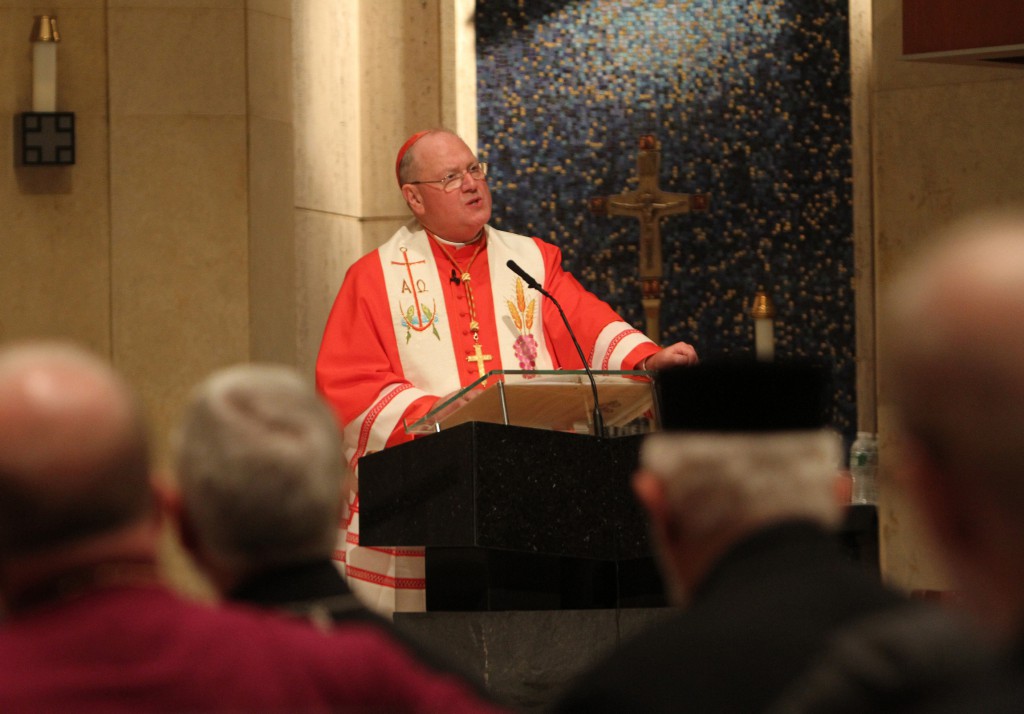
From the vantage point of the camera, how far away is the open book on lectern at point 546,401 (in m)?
4.52

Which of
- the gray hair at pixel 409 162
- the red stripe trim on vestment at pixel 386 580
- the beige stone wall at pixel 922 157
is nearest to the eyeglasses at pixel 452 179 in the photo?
the gray hair at pixel 409 162

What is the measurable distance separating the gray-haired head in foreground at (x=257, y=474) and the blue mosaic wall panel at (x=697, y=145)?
575cm

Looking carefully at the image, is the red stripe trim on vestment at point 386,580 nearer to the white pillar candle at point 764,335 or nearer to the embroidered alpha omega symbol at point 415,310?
the embroidered alpha omega symbol at point 415,310

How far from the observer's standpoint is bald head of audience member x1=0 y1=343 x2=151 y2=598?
160cm

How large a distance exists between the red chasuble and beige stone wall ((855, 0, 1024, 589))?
1.45 metres

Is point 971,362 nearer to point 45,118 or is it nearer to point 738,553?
Answer: point 738,553

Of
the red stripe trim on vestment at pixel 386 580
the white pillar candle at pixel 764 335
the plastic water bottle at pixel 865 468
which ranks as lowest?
the red stripe trim on vestment at pixel 386 580

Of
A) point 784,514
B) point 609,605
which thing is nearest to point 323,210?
point 609,605

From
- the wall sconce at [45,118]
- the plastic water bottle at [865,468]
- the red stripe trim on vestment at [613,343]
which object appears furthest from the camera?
the wall sconce at [45,118]

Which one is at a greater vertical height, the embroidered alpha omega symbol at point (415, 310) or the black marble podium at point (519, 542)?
the embroidered alpha omega symbol at point (415, 310)

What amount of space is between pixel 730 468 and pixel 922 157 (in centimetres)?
536

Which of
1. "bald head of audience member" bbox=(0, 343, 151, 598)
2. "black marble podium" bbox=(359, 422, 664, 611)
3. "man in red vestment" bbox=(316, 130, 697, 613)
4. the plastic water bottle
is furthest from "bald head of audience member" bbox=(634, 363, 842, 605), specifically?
the plastic water bottle

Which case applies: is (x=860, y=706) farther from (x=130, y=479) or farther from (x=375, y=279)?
(x=375, y=279)

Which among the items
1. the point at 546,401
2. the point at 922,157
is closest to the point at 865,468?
the point at 922,157
